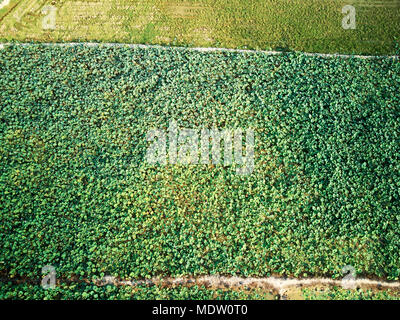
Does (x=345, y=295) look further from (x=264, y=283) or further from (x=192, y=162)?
(x=192, y=162)

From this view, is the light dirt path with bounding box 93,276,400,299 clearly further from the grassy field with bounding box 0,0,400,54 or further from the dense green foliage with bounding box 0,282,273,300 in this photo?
the grassy field with bounding box 0,0,400,54

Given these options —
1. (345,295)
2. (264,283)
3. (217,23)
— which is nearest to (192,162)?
(264,283)

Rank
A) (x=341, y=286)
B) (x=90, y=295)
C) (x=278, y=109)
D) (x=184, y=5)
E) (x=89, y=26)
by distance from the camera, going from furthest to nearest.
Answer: (x=184, y=5)
(x=89, y=26)
(x=278, y=109)
(x=341, y=286)
(x=90, y=295)

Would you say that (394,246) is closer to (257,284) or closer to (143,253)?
(257,284)

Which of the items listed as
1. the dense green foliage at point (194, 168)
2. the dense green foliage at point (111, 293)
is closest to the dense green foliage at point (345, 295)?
the dense green foliage at point (194, 168)

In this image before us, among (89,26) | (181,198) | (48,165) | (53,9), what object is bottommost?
(181,198)

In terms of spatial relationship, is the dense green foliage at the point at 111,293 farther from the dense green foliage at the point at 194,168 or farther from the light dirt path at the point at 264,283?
the dense green foliage at the point at 194,168

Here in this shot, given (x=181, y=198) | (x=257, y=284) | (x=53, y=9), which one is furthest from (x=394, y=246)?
(x=53, y=9)
